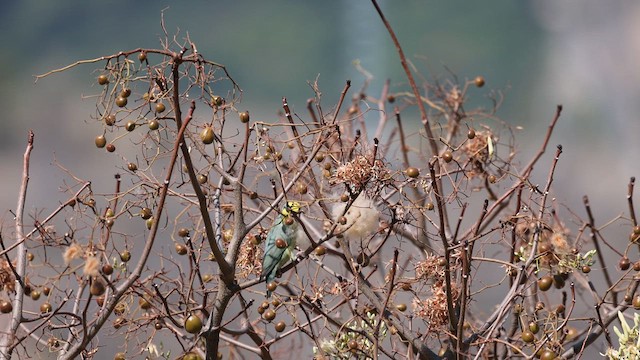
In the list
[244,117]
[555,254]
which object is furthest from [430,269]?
[244,117]

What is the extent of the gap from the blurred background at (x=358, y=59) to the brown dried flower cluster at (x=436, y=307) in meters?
0.83

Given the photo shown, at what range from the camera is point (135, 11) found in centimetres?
196

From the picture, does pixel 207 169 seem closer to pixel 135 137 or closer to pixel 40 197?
pixel 135 137

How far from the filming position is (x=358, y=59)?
194 cm

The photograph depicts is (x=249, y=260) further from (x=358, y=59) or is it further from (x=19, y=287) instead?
(x=358, y=59)

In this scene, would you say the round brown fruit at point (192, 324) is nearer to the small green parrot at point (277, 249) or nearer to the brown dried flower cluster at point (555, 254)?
the small green parrot at point (277, 249)

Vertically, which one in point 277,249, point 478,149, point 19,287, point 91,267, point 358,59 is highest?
point 358,59

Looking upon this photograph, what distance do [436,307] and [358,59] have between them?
0.92 metres

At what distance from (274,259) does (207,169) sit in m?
0.16

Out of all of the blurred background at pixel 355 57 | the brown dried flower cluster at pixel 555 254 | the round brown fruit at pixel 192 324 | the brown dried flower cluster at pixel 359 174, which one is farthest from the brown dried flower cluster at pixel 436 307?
the blurred background at pixel 355 57

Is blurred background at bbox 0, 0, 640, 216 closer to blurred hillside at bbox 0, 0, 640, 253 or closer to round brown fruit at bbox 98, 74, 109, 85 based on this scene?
blurred hillside at bbox 0, 0, 640, 253

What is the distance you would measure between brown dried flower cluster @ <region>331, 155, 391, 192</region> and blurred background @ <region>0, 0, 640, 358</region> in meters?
0.93

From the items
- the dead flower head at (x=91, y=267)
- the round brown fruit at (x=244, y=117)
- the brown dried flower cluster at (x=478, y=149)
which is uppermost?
the brown dried flower cluster at (x=478, y=149)

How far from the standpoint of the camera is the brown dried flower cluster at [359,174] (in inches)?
38.1
